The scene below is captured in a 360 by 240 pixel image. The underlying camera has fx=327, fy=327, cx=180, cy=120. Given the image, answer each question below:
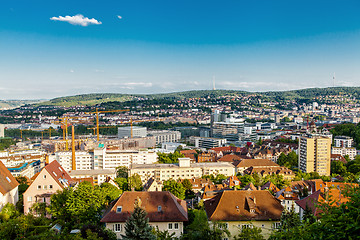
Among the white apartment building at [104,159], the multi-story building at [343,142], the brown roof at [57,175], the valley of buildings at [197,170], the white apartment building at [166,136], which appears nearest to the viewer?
the valley of buildings at [197,170]

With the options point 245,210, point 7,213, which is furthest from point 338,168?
point 7,213

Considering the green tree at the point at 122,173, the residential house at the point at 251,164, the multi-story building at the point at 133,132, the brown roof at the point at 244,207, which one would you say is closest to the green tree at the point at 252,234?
the brown roof at the point at 244,207

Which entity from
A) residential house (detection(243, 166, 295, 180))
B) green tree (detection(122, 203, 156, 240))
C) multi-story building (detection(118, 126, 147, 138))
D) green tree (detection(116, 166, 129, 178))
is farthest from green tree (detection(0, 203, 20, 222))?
multi-story building (detection(118, 126, 147, 138))

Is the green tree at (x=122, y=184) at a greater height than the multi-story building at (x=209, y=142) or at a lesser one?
greater

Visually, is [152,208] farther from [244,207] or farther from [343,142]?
[343,142]

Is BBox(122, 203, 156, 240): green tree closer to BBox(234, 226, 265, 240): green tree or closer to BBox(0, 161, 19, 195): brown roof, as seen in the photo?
BBox(234, 226, 265, 240): green tree

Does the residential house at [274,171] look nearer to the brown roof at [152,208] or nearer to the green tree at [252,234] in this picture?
the brown roof at [152,208]
